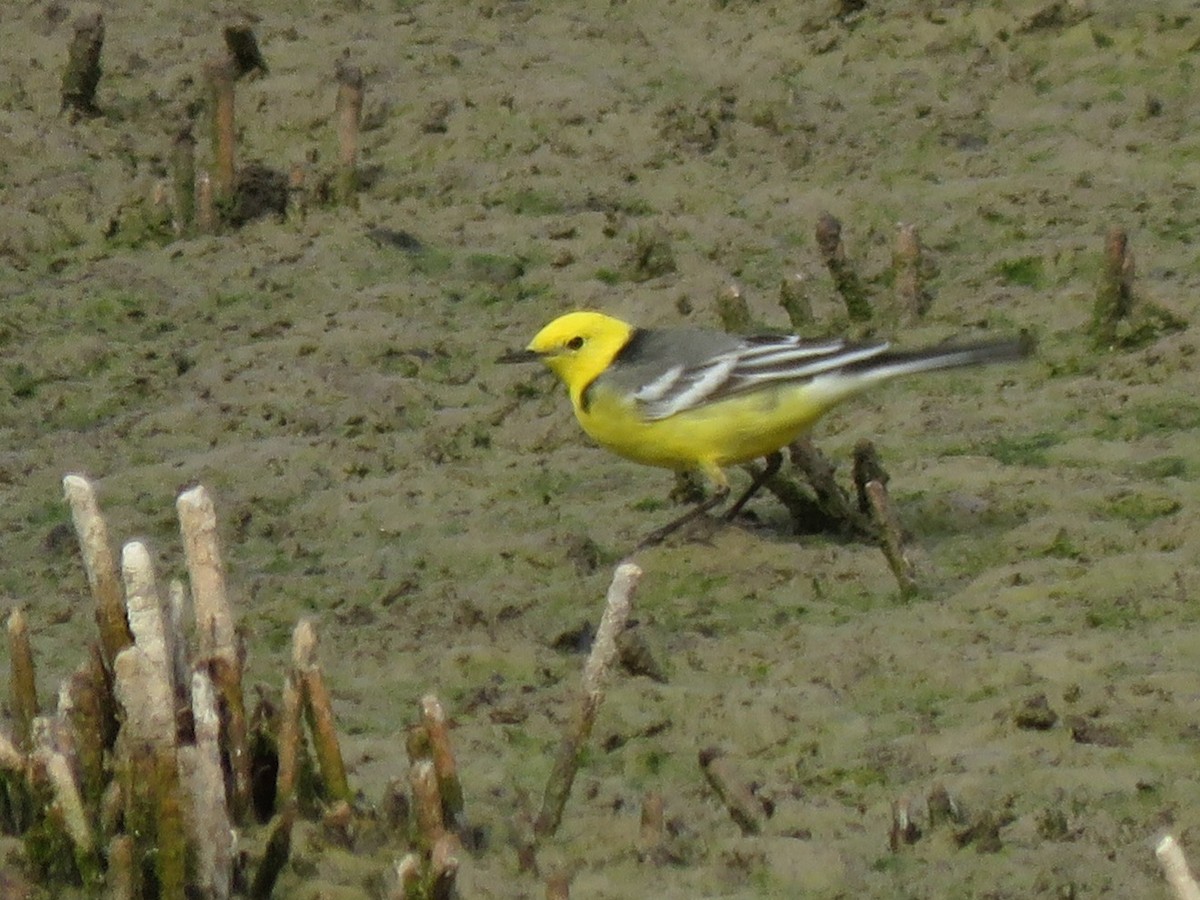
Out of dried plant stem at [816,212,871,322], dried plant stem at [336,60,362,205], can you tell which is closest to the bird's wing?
dried plant stem at [816,212,871,322]

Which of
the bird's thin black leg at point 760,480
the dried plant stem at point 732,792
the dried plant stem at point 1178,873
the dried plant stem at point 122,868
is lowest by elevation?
the bird's thin black leg at point 760,480

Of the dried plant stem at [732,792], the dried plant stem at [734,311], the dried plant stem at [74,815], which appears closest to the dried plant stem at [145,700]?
the dried plant stem at [74,815]

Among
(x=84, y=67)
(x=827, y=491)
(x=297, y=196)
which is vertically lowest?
(x=827, y=491)

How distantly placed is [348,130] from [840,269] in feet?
8.21

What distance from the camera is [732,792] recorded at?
4.98 m

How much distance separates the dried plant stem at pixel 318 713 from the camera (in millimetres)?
4727

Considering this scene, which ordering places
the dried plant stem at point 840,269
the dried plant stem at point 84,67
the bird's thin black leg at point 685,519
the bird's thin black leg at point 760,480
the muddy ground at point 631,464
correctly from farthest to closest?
the dried plant stem at point 84,67
the dried plant stem at point 840,269
the bird's thin black leg at point 760,480
the bird's thin black leg at point 685,519
the muddy ground at point 631,464

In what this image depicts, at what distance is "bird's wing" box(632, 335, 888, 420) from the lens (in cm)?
764

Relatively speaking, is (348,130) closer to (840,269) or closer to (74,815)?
(840,269)

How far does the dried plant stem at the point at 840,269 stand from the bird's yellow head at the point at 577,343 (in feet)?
3.24

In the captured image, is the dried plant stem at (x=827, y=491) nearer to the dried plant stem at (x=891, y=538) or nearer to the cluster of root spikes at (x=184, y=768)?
the dried plant stem at (x=891, y=538)

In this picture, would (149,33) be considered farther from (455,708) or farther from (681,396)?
(455,708)

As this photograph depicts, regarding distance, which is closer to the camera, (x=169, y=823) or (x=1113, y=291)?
(x=169, y=823)

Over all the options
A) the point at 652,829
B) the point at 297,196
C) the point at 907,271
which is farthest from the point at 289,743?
the point at 297,196
